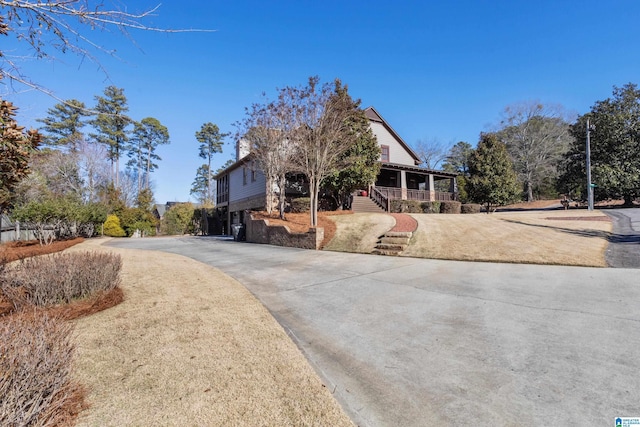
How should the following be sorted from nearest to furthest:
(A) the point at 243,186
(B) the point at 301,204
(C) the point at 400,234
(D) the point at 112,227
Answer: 1. (C) the point at 400,234
2. (B) the point at 301,204
3. (A) the point at 243,186
4. (D) the point at 112,227

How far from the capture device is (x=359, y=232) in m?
13.4

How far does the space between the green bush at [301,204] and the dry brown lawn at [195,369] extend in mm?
13401

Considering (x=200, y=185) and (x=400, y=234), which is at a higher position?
(x=200, y=185)

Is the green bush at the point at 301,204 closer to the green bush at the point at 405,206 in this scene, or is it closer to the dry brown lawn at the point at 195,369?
the green bush at the point at 405,206

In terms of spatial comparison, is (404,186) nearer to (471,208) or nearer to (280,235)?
(471,208)

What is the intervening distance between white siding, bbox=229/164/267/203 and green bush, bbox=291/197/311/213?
2.77 metres

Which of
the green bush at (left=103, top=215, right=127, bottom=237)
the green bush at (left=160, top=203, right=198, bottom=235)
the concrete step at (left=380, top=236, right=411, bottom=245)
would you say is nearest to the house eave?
the concrete step at (left=380, top=236, right=411, bottom=245)

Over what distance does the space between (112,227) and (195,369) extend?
28590mm

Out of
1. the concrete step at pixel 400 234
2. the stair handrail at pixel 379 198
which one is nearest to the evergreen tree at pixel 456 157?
the stair handrail at pixel 379 198

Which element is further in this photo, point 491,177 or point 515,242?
point 491,177

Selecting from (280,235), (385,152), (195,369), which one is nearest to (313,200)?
(280,235)

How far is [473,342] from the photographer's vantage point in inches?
137

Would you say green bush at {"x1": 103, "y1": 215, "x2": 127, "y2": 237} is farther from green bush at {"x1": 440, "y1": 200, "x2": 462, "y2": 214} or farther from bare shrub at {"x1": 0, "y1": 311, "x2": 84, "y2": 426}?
bare shrub at {"x1": 0, "y1": 311, "x2": 84, "y2": 426}

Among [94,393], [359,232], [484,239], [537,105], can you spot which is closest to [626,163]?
[537,105]
